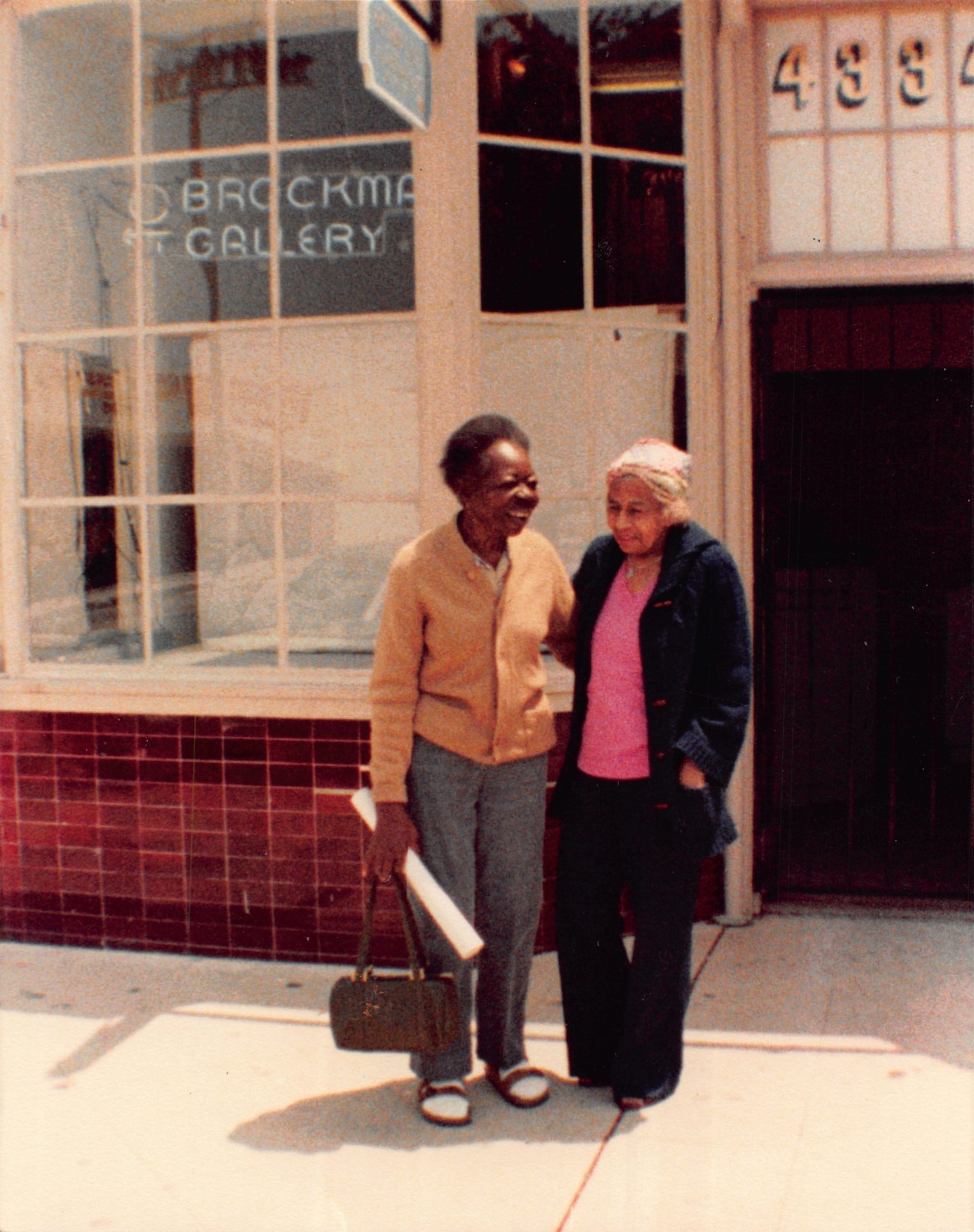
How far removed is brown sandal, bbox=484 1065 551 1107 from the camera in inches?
140

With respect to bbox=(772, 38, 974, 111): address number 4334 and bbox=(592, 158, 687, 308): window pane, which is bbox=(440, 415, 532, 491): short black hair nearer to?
bbox=(592, 158, 687, 308): window pane

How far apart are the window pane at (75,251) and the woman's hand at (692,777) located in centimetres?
279

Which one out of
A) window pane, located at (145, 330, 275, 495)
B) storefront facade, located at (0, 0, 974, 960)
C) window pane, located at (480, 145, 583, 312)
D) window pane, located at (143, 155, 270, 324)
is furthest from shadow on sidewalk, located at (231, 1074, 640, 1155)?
window pane, located at (143, 155, 270, 324)

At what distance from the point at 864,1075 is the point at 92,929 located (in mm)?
2815

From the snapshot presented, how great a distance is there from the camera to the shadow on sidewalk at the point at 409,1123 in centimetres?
338

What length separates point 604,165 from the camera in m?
4.70

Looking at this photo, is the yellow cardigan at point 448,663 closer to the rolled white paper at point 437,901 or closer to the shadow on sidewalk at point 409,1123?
the rolled white paper at point 437,901

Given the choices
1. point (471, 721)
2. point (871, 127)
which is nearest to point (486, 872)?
point (471, 721)

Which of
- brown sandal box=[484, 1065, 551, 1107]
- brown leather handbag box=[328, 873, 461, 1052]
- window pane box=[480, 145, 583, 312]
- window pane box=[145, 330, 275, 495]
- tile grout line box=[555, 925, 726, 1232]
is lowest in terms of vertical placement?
tile grout line box=[555, 925, 726, 1232]

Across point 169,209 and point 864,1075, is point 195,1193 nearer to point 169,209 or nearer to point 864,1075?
point 864,1075

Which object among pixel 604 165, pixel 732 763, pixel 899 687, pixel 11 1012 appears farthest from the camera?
pixel 899 687

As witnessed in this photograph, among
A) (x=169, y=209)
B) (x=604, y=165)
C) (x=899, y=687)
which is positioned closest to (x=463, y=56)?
(x=604, y=165)

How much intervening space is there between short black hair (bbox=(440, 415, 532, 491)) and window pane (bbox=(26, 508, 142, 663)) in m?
1.92

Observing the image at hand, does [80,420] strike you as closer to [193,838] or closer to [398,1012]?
[193,838]
